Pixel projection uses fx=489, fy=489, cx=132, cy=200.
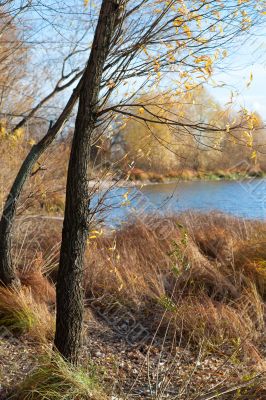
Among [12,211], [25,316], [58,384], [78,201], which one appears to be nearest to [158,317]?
Answer: [25,316]

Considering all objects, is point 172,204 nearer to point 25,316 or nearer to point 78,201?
point 25,316

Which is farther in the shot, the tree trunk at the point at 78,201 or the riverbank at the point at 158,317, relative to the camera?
the riverbank at the point at 158,317

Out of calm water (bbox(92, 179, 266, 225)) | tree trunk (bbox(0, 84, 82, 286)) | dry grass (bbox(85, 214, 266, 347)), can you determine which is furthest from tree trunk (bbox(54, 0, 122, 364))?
tree trunk (bbox(0, 84, 82, 286))

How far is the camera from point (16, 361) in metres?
3.66

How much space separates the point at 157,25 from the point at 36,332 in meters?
2.61

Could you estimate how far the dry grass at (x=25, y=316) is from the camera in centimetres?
409

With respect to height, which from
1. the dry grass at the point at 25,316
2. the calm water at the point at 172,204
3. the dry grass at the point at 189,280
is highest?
the calm water at the point at 172,204

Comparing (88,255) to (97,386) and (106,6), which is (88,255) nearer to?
(97,386)

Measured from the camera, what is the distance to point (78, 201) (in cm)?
301

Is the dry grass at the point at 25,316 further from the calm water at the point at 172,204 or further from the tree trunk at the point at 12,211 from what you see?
the calm water at the point at 172,204

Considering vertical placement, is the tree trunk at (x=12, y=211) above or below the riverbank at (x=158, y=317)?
above

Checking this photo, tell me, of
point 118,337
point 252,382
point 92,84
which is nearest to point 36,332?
point 118,337

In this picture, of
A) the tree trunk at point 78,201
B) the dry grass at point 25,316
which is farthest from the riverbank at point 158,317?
the tree trunk at point 78,201

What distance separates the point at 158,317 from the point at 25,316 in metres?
1.30
